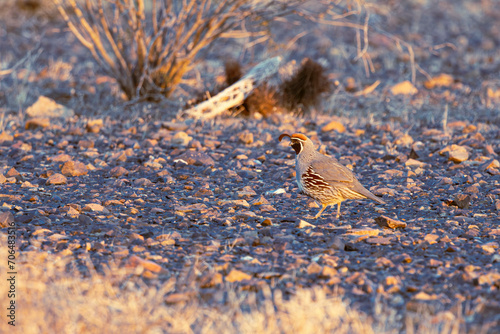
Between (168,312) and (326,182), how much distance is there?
6.99ft

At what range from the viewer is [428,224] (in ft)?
16.4

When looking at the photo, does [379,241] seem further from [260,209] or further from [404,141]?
[404,141]

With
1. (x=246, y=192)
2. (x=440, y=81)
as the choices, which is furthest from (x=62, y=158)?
(x=440, y=81)

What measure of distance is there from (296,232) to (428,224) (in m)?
1.06

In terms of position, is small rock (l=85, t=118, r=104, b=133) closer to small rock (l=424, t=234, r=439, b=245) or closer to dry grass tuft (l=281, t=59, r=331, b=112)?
dry grass tuft (l=281, t=59, r=331, b=112)

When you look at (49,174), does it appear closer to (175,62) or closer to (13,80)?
(175,62)

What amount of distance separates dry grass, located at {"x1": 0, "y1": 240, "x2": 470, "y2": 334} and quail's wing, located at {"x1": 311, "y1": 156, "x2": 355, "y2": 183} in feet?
5.10

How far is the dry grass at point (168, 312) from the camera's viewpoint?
314 centimetres

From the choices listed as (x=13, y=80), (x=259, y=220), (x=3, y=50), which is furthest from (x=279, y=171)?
(x=3, y=50)

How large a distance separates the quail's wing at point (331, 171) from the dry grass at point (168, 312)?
155cm

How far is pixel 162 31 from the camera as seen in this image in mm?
8562

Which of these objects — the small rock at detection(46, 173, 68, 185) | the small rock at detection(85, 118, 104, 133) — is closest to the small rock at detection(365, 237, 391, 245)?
the small rock at detection(46, 173, 68, 185)

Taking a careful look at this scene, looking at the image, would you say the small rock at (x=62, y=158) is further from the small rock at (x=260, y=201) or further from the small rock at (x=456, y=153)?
the small rock at (x=456, y=153)

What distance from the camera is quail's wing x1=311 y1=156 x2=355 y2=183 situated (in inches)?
200
